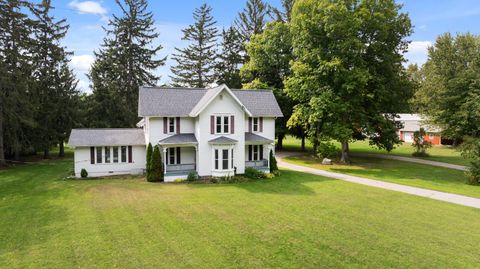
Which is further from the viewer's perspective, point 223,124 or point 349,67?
point 349,67

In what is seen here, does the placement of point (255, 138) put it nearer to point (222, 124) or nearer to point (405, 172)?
point (222, 124)

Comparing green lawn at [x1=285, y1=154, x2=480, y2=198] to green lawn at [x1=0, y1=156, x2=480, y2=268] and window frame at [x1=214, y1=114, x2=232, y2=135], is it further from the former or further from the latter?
window frame at [x1=214, y1=114, x2=232, y2=135]

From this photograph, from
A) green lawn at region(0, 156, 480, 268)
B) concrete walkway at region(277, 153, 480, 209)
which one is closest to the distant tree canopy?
concrete walkway at region(277, 153, 480, 209)

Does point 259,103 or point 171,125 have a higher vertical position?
point 259,103

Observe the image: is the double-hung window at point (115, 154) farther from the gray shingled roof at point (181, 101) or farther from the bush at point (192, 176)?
the bush at point (192, 176)

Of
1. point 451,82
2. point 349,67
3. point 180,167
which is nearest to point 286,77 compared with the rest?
point 349,67

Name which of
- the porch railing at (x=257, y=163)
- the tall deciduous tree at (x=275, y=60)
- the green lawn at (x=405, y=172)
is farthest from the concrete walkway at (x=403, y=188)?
the tall deciduous tree at (x=275, y=60)

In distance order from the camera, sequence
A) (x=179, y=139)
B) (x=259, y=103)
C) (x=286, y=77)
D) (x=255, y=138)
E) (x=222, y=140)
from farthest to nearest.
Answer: (x=286, y=77)
(x=259, y=103)
(x=255, y=138)
(x=179, y=139)
(x=222, y=140)
